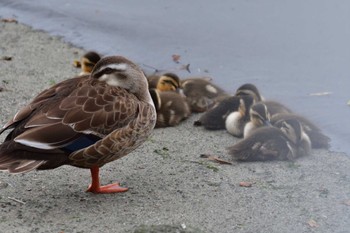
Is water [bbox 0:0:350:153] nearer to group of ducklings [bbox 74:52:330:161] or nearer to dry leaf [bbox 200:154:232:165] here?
group of ducklings [bbox 74:52:330:161]

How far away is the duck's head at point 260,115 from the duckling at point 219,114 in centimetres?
26

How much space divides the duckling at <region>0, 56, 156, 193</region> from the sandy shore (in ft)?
0.84

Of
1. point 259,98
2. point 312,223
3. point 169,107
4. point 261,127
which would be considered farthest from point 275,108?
point 312,223

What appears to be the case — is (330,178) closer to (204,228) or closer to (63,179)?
(204,228)

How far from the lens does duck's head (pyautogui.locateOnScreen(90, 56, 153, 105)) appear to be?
15.8ft

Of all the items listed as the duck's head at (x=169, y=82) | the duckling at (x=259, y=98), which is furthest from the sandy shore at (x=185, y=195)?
the duck's head at (x=169, y=82)

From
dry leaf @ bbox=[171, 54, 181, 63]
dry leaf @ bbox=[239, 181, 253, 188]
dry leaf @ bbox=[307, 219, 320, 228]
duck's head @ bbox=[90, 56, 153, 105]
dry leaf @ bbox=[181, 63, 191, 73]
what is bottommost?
dry leaf @ bbox=[239, 181, 253, 188]

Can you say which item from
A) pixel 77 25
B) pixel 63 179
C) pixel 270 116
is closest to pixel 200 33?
pixel 77 25

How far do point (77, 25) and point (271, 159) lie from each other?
427 centimetres

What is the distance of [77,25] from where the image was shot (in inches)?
362

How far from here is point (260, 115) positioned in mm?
6176

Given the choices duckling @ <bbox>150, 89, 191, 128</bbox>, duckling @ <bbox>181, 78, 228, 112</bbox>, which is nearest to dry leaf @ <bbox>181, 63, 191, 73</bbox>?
duckling @ <bbox>181, 78, 228, 112</bbox>

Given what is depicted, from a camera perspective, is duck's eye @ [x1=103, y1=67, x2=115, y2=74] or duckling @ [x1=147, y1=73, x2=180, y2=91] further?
duckling @ [x1=147, y1=73, x2=180, y2=91]

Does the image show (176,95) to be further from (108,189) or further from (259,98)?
(108,189)
